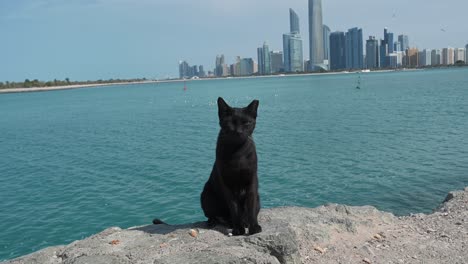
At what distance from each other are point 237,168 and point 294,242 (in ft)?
4.61

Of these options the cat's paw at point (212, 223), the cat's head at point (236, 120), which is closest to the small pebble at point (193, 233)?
the cat's paw at point (212, 223)

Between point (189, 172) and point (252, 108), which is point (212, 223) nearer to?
point (252, 108)

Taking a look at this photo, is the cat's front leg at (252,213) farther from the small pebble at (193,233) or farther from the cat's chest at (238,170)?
the small pebble at (193,233)

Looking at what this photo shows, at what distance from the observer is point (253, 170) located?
622 cm

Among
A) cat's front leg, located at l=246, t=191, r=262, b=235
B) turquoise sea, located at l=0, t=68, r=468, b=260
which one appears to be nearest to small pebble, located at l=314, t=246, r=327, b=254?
cat's front leg, located at l=246, t=191, r=262, b=235

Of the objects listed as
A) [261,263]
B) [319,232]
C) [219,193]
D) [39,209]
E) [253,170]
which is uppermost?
[253,170]

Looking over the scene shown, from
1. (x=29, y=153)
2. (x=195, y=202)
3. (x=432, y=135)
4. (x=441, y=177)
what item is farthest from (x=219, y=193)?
(x=29, y=153)

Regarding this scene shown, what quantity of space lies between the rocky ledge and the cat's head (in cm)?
149

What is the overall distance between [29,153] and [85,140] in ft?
18.1

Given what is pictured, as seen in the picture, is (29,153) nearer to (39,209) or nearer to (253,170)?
(39,209)

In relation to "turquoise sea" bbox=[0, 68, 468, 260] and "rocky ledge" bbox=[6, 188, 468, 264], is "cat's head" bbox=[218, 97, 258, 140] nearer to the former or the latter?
"rocky ledge" bbox=[6, 188, 468, 264]

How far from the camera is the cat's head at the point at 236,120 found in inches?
231

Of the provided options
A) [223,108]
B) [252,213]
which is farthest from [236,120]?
[252,213]

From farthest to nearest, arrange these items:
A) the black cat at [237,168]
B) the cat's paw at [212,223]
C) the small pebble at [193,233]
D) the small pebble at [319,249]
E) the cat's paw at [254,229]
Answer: the small pebble at [319,249]
the cat's paw at [212,223]
the small pebble at [193,233]
the cat's paw at [254,229]
the black cat at [237,168]
